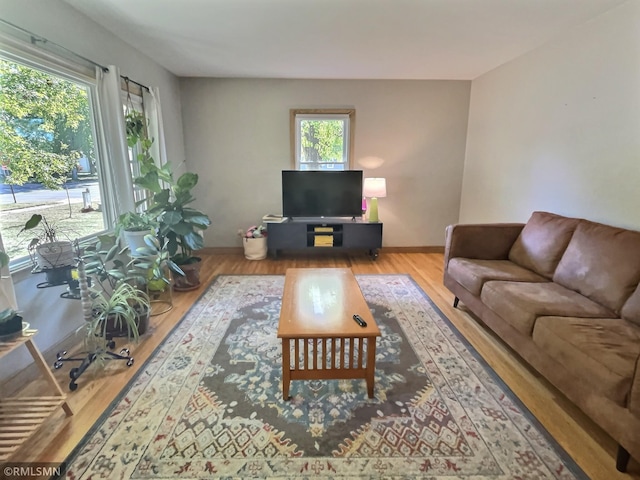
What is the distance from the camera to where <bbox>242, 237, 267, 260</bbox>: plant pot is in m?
4.43

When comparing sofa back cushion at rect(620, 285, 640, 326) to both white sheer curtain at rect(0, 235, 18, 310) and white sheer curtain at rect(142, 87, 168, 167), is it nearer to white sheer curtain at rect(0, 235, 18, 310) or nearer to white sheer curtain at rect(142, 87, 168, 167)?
white sheer curtain at rect(0, 235, 18, 310)

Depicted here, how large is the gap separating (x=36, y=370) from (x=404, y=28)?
140 inches

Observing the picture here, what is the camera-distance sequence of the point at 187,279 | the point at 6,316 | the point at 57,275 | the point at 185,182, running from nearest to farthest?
the point at 6,316
the point at 57,275
the point at 185,182
the point at 187,279

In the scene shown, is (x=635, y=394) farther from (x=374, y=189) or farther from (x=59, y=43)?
(x=59, y=43)

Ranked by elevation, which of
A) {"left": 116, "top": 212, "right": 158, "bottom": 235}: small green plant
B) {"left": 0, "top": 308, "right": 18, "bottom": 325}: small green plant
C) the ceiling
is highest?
the ceiling

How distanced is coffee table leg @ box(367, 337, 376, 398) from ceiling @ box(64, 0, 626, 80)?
7.34 feet

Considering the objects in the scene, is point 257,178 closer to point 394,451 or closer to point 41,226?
point 41,226

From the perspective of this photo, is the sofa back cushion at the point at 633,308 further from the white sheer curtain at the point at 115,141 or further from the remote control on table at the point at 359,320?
the white sheer curtain at the point at 115,141

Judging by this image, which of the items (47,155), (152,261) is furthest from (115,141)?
(152,261)

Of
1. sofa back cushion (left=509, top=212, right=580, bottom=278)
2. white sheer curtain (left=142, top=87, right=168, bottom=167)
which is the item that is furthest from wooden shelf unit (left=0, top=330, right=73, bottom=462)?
sofa back cushion (left=509, top=212, right=580, bottom=278)

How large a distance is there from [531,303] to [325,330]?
1306 mm

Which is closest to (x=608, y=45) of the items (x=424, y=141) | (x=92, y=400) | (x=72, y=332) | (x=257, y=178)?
(x=424, y=141)

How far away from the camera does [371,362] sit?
5.88 feet

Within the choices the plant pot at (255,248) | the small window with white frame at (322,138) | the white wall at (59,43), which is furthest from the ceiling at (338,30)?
the plant pot at (255,248)
